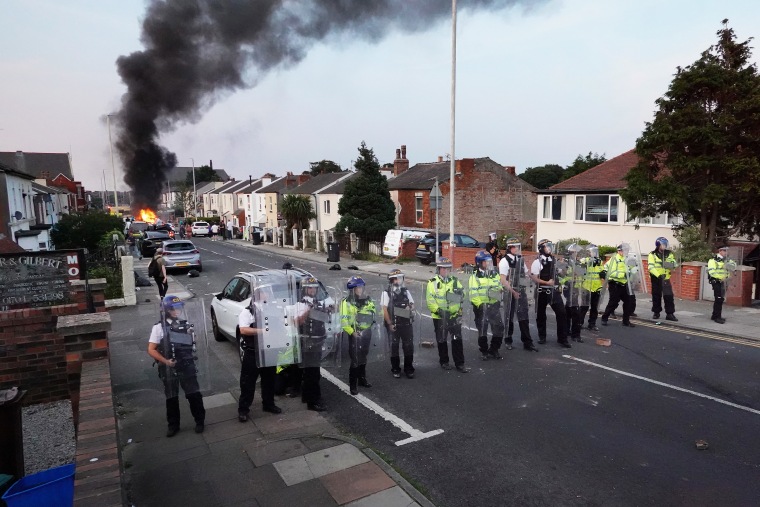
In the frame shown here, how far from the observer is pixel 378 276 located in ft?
69.2

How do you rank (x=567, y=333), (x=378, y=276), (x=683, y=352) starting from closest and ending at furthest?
(x=683, y=352), (x=567, y=333), (x=378, y=276)

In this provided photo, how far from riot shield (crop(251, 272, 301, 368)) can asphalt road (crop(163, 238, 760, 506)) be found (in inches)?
A: 39.1

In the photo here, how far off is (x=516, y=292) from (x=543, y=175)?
56.1m

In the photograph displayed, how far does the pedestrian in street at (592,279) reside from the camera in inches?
397

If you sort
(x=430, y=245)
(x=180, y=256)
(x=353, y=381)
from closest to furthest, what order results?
(x=353, y=381)
(x=180, y=256)
(x=430, y=245)

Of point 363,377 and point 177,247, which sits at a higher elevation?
point 177,247

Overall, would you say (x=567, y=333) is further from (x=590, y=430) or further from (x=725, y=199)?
(x=725, y=199)

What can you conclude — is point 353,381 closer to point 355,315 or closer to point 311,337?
point 355,315

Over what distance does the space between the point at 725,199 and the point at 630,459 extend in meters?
11.5

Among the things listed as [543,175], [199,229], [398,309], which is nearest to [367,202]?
[398,309]

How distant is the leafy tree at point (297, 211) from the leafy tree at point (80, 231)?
16.8m

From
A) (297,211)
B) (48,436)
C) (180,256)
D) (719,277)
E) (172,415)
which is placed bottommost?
(48,436)

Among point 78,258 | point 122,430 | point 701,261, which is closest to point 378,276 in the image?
point 701,261

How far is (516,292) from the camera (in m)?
9.15
